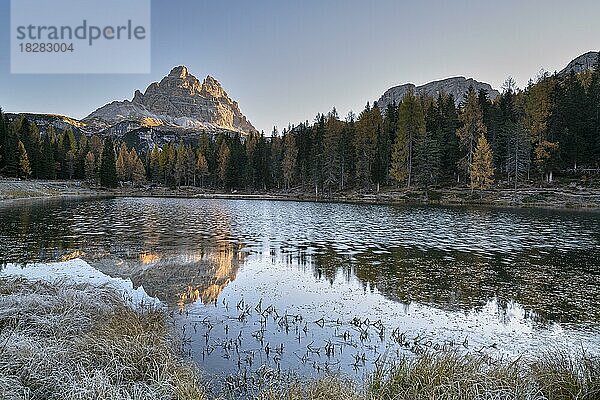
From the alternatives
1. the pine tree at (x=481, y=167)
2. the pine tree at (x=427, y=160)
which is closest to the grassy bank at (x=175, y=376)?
the pine tree at (x=481, y=167)

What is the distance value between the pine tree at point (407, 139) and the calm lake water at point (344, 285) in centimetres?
4531

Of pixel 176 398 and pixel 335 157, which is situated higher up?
pixel 335 157

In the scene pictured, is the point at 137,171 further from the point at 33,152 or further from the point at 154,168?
the point at 33,152

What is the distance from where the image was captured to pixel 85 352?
769 cm

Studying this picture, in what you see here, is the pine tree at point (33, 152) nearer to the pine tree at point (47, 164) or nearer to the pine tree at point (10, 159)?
the pine tree at point (47, 164)

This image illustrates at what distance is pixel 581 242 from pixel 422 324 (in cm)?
2133

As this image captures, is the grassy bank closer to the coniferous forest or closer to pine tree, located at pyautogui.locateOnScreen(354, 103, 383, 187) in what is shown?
the coniferous forest

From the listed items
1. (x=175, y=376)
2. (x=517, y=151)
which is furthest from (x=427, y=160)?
(x=175, y=376)

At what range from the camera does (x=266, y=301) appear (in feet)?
45.1

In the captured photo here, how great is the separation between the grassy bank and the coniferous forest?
66106 millimetres

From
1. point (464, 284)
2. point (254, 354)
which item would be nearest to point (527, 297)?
point (464, 284)

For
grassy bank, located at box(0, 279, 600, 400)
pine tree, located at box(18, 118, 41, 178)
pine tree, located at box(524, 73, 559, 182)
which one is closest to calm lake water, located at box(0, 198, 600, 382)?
grassy bank, located at box(0, 279, 600, 400)

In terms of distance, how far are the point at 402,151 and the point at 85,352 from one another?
75290mm

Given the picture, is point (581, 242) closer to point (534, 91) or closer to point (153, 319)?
point (153, 319)
